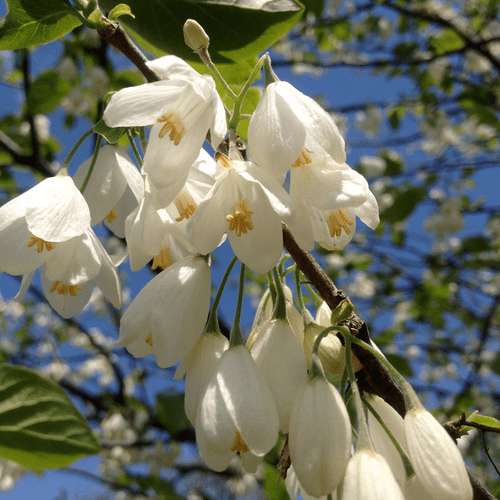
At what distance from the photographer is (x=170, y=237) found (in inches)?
54.4

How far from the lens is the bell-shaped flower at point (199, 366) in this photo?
3.51 ft

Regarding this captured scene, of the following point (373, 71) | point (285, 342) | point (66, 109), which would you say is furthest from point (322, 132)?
point (373, 71)

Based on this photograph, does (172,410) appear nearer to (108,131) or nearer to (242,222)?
(108,131)

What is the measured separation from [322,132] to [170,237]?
1.89ft

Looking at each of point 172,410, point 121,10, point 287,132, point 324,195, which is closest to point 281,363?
point 324,195

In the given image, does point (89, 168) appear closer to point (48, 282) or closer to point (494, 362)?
point (48, 282)

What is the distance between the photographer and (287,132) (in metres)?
0.97

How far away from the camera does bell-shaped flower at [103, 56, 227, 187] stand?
1.04 meters

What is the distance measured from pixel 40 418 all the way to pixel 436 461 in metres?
0.80

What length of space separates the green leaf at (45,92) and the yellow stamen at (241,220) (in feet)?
11.1

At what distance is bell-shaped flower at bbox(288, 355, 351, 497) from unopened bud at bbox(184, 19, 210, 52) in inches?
31.9

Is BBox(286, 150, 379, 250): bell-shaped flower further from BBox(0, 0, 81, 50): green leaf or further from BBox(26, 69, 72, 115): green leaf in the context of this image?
BBox(26, 69, 72, 115): green leaf

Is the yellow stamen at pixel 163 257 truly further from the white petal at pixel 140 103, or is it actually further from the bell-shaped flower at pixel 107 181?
the white petal at pixel 140 103

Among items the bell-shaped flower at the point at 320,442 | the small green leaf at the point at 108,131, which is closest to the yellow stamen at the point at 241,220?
the bell-shaped flower at the point at 320,442
